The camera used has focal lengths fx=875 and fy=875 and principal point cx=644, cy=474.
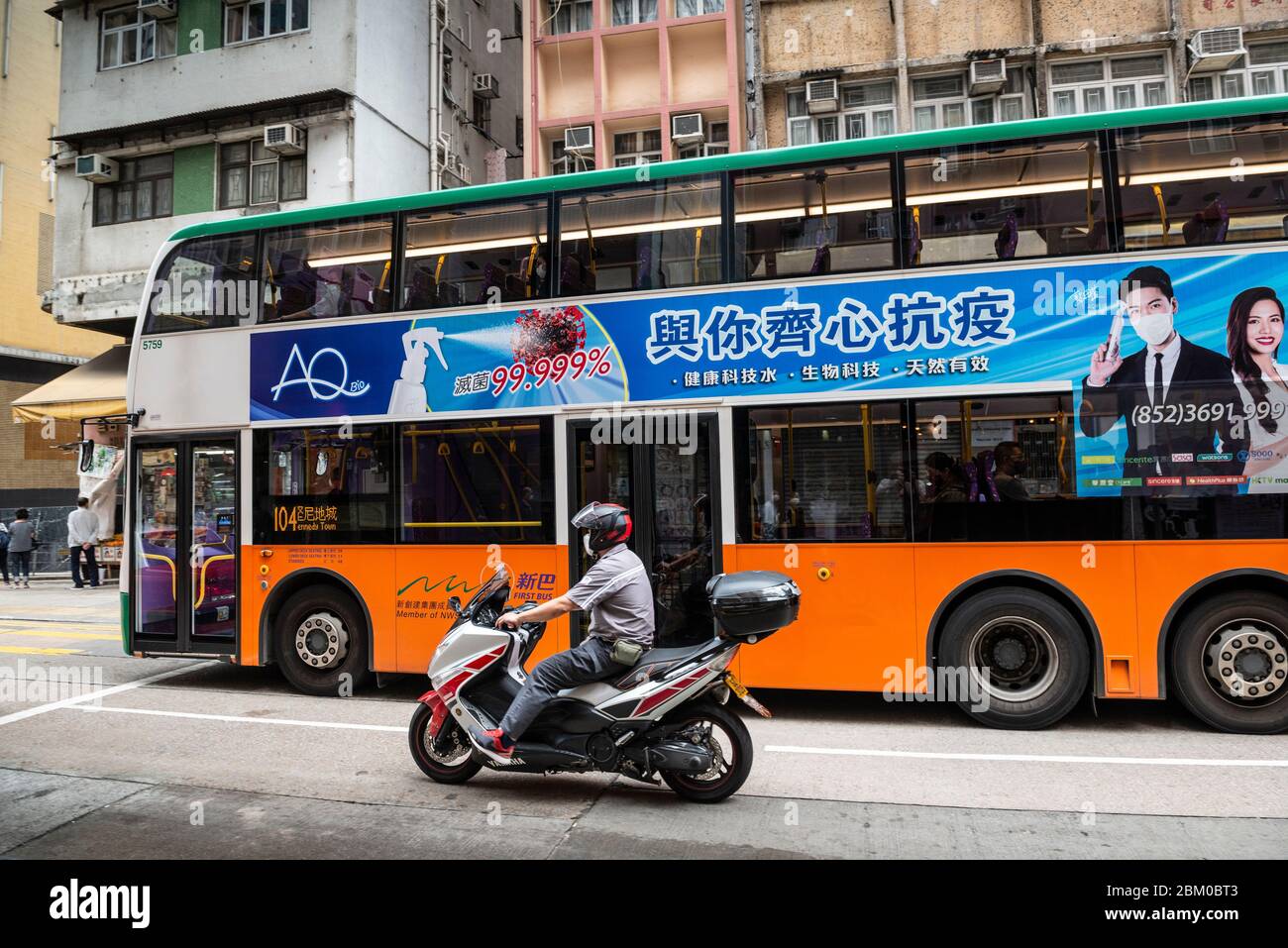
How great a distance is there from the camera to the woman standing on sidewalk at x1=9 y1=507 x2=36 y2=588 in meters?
18.8

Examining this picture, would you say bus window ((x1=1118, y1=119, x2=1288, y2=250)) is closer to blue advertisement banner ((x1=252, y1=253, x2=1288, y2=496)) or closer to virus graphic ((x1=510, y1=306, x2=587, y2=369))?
blue advertisement banner ((x1=252, y1=253, x2=1288, y2=496))

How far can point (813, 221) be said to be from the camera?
22.9 feet

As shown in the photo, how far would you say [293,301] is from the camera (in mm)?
8297

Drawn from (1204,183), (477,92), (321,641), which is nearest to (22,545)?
(321,641)

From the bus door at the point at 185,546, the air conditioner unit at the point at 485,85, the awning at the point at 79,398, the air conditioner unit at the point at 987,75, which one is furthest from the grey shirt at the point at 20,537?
the air conditioner unit at the point at 987,75

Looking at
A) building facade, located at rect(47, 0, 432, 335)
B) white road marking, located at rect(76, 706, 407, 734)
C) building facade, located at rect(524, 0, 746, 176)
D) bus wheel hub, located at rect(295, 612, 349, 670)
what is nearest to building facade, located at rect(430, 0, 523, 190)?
building facade, located at rect(47, 0, 432, 335)

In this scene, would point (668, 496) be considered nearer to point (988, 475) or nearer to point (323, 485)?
point (988, 475)

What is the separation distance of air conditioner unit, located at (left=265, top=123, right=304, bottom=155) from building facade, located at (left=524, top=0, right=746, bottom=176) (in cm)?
488

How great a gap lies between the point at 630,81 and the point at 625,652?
15.4 meters

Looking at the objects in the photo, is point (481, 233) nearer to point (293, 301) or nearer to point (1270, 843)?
point (293, 301)

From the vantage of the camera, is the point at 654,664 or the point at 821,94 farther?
the point at 821,94

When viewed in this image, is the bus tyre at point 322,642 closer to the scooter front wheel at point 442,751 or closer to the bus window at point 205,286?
the bus window at point 205,286
